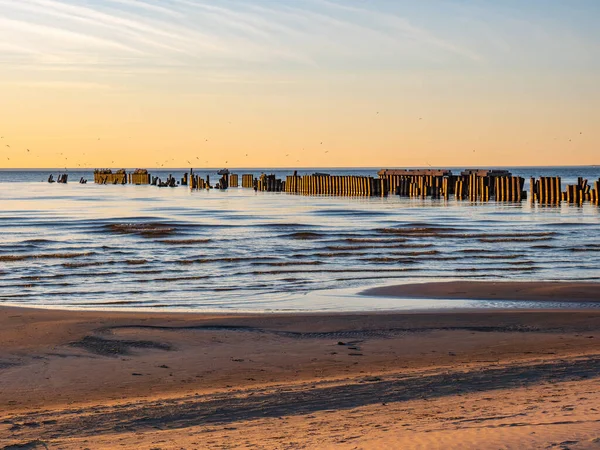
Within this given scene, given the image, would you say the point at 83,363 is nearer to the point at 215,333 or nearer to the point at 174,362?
the point at 174,362

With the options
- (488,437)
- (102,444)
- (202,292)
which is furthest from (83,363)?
(202,292)

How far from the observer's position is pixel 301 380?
920 centimetres

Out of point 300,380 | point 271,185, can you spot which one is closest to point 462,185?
point 271,185

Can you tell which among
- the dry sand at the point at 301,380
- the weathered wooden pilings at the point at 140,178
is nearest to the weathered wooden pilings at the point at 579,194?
the dry sand at the point at 301,380

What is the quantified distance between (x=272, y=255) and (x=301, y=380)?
16.3 m

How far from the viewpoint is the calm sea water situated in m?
17.3

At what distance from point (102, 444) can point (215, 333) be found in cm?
539

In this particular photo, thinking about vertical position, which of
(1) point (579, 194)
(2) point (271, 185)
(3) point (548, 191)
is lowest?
(1) point (579, 194)

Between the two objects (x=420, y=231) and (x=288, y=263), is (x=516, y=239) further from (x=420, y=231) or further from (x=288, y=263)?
(x=288, y=263)

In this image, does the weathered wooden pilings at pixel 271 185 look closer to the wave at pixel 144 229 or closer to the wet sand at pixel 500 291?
the wave at pixel 144 229

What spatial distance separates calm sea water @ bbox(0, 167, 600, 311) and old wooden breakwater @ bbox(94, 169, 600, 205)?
9240mm

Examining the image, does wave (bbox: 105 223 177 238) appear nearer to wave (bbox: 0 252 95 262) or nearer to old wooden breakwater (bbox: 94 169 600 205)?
wave (bbox: 0 252 95 262)

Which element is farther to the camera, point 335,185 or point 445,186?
point 335,185

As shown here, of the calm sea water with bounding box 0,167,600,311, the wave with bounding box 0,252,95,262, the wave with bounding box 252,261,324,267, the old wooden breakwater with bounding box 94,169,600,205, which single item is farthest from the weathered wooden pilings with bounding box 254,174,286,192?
the wave with bounding box 252,261,324,267
